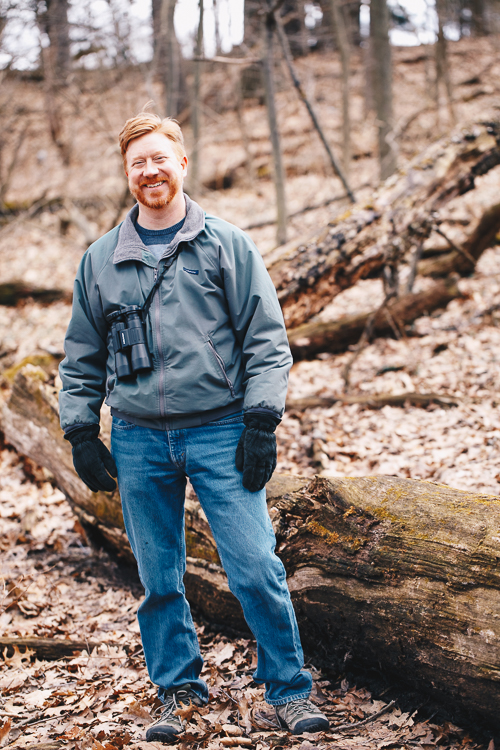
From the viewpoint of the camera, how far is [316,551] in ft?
9.58

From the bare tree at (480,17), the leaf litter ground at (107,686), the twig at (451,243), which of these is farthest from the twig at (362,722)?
the bare tree at (480,17)

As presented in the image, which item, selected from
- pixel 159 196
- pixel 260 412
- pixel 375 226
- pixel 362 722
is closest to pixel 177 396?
pixel 260 412

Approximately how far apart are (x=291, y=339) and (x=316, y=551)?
429 cm

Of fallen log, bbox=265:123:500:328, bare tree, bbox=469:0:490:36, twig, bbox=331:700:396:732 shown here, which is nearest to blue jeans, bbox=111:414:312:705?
twig, bbox=331:700:396:732

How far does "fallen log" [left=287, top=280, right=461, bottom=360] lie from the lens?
700 centimetres

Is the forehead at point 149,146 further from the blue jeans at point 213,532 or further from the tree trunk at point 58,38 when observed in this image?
the tree trunk at point 58,38

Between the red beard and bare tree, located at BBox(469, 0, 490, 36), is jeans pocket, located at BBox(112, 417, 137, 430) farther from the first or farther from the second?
bare tree, located at BBox(469, 0, 490, 36)

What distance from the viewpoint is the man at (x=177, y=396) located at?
2469mm

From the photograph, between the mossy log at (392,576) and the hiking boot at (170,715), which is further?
the hiking boot at (170,715)

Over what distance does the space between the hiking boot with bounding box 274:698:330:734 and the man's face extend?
8.32 ft

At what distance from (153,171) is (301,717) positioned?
2.71m

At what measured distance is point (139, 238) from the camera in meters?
2.65

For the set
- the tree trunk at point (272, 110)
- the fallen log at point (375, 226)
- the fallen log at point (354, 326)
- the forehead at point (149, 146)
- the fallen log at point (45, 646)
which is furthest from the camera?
the tree trunk at point (272, 110)

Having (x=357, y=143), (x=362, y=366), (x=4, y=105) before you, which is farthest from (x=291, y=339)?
(x=357, y=143)
